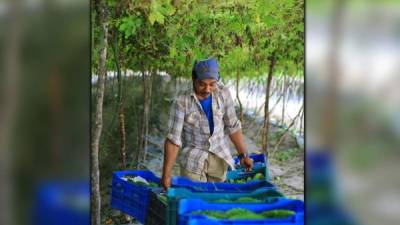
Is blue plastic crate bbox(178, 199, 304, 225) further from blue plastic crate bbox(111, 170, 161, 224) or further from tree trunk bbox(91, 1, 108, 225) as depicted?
tree trunk bbox(91, 1, 108, 225)

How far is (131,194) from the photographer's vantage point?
5.11m

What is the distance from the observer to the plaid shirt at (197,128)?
5254 millimetres

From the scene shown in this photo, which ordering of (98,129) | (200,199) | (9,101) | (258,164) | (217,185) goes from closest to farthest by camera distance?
(9,101)
(200,199)
(217,185)
(98,129)
(258,164)

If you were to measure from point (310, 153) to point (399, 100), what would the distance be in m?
0.73

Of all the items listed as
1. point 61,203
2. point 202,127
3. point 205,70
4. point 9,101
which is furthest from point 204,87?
point 9,101

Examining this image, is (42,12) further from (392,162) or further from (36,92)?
(392,162)

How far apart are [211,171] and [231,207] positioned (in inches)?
27.3

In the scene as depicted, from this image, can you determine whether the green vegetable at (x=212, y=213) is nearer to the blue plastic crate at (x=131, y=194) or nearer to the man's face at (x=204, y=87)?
the blue plastic crate at (x=131, y=194)

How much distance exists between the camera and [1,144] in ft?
14.2

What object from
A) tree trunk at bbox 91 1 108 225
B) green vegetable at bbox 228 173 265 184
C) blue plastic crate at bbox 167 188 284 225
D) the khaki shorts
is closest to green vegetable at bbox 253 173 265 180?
green vegetable at bbox 228 173 265 184

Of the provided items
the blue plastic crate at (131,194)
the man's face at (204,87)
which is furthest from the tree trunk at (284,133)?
the blue plastic crate at (131,194)

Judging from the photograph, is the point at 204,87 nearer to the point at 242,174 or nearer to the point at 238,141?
the point at 238,141

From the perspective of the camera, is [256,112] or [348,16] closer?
[348,16]

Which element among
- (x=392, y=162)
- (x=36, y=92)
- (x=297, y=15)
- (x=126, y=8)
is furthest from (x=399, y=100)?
(x=36, y=92)
